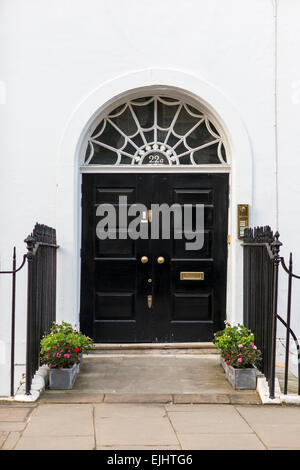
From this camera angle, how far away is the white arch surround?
757cm

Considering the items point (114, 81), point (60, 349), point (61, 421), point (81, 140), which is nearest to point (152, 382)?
point (60, 349)

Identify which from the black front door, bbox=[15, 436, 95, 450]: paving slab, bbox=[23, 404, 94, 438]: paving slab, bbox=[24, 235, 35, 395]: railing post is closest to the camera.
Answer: bbox=[15, 436, 95, 450]: paving slab

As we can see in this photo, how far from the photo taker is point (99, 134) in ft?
25.9

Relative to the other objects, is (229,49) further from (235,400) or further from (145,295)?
(235,400)

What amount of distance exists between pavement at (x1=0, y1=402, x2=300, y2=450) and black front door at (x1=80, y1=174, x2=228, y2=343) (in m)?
2.11

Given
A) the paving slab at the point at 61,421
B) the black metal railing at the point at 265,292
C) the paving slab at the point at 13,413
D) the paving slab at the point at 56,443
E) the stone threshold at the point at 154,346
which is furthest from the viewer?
the stone threshold at the point at 154,346

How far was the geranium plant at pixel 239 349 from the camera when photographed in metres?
6.18

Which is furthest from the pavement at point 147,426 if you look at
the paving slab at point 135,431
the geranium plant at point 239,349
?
the geranium plant at point 239,349

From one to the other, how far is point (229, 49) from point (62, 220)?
306cm

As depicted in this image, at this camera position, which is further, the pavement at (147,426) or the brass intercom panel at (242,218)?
the brass intercom panel at (242,218)

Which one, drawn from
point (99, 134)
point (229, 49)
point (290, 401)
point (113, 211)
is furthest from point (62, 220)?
point (290, 401)

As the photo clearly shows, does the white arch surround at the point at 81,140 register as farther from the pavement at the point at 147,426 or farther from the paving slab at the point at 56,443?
the paving slab at the point at 56,443

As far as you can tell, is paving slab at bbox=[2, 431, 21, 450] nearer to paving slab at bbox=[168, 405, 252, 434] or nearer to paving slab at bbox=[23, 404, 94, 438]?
paving slab at bbox=[23, 404, 94, 438]

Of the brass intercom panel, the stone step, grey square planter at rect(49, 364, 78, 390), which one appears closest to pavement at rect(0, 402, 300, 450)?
grey square planter at rect(49, 364, 78, 390)
